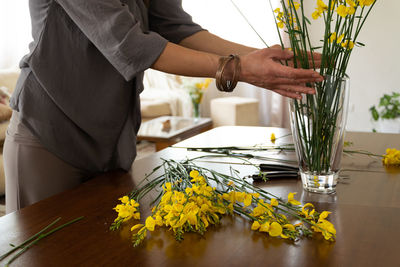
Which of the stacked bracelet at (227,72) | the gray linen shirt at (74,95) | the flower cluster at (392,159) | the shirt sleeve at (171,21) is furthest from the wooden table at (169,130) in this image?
the stacked bracelet at (227,72)

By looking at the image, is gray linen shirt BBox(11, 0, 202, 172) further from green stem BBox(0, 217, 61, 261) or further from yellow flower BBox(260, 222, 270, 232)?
yellow flower BBox(260, 222, 270, 232)

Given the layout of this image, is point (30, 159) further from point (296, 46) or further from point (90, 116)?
point (296, 46)

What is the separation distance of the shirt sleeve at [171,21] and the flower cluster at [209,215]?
2.53 feet

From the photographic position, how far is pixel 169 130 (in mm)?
4457

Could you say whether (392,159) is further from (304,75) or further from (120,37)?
(120,37)

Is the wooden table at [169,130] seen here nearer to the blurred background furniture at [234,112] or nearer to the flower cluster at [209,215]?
the blurred background furniture at [234,112]

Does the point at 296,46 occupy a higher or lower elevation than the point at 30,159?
higher

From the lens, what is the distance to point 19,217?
0.97 metres

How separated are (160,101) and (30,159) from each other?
4.78 m

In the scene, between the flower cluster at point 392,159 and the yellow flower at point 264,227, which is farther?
the flower cluster at point 392,159

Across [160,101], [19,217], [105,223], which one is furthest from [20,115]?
[160,101]

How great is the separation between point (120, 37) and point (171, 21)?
500 millimetres

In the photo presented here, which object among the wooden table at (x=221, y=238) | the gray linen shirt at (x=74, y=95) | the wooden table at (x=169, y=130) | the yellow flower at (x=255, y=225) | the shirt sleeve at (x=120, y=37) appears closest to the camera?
the wooden table at (x=221, y=238)

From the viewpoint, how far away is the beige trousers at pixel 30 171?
1296 mm
